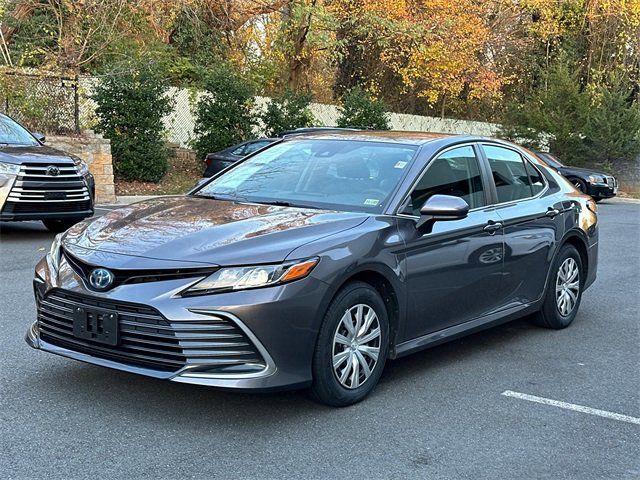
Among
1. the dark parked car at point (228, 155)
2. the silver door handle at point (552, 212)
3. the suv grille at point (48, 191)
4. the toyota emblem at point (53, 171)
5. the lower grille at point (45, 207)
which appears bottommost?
the dark parked car at point (228, 155)

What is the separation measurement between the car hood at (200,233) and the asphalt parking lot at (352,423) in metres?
0.87

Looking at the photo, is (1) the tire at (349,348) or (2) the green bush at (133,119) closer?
(1) the tire at (349,348)

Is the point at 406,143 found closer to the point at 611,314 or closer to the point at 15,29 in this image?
the point at 611,314

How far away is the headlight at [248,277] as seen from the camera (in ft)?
12.9

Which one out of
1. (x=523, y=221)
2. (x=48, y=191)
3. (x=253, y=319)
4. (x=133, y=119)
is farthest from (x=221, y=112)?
(x=253, y=319)

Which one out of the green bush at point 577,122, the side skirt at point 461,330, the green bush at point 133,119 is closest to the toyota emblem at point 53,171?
the side skirt at point 461,330

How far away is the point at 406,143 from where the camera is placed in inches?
217

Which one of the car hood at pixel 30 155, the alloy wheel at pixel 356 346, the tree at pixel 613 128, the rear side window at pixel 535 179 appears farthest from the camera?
the tree at pixel 613 128

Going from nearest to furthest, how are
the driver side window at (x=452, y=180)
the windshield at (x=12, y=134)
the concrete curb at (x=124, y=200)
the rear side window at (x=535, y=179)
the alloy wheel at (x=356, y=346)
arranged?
the alloy wheel at (x=356, y=346), the driver side window at (x=452, y=180), the rear side window at (x=535, y=179), the windshield at (x=12, y=134), the concrete curb at (x=124, y=200)

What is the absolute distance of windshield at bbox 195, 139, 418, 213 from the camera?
16.7 feet

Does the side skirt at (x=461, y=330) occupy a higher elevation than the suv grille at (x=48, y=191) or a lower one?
higher

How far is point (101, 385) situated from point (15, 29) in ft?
70.0

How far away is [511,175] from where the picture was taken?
20.3 feet

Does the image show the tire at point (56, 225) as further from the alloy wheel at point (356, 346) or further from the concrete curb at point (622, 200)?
the concrete curb at point (622, 200)
